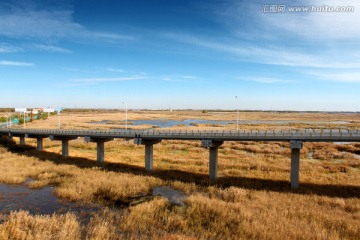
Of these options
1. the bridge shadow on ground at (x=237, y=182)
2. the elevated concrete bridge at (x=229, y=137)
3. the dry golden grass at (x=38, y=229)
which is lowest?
the bridge shadow on ground at (x=237, y=182)

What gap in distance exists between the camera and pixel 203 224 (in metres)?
19.7

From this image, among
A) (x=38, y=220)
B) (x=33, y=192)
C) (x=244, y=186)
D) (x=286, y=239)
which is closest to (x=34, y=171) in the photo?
(x=33, y=192)

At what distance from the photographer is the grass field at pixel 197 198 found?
1740 cm

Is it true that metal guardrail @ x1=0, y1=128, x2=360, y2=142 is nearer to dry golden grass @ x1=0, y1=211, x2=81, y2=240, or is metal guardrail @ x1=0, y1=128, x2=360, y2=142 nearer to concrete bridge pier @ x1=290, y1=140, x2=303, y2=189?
concrete bridge pier @ x1=290, y1=140, x2=303, y2=189

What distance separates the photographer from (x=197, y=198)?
2439 cm

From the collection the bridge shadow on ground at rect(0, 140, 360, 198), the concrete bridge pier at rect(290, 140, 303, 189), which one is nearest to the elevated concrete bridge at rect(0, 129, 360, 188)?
the concrete bridge pier at rect(290, 140, 303, 189)

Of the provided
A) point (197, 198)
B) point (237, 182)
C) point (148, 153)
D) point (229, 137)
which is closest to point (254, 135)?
point (229, 137)

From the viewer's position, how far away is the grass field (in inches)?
685

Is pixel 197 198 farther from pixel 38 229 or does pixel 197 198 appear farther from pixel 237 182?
pixel 38 229

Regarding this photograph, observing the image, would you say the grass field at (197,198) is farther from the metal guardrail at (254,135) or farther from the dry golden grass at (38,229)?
the metal guardrail at (254,135)

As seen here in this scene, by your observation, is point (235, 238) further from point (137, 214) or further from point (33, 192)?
point (33, 192)

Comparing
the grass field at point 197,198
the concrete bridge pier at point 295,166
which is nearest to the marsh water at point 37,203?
the grass field at point 197,198

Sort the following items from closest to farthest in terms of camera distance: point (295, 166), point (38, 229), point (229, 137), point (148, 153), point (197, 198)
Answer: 1. point (38, 229)
2. point (197, 198)
3. point (295, 166)
4. point (229, 137)
5. point (148, 153)

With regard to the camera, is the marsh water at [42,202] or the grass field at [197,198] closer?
the grass field at [197,198]
